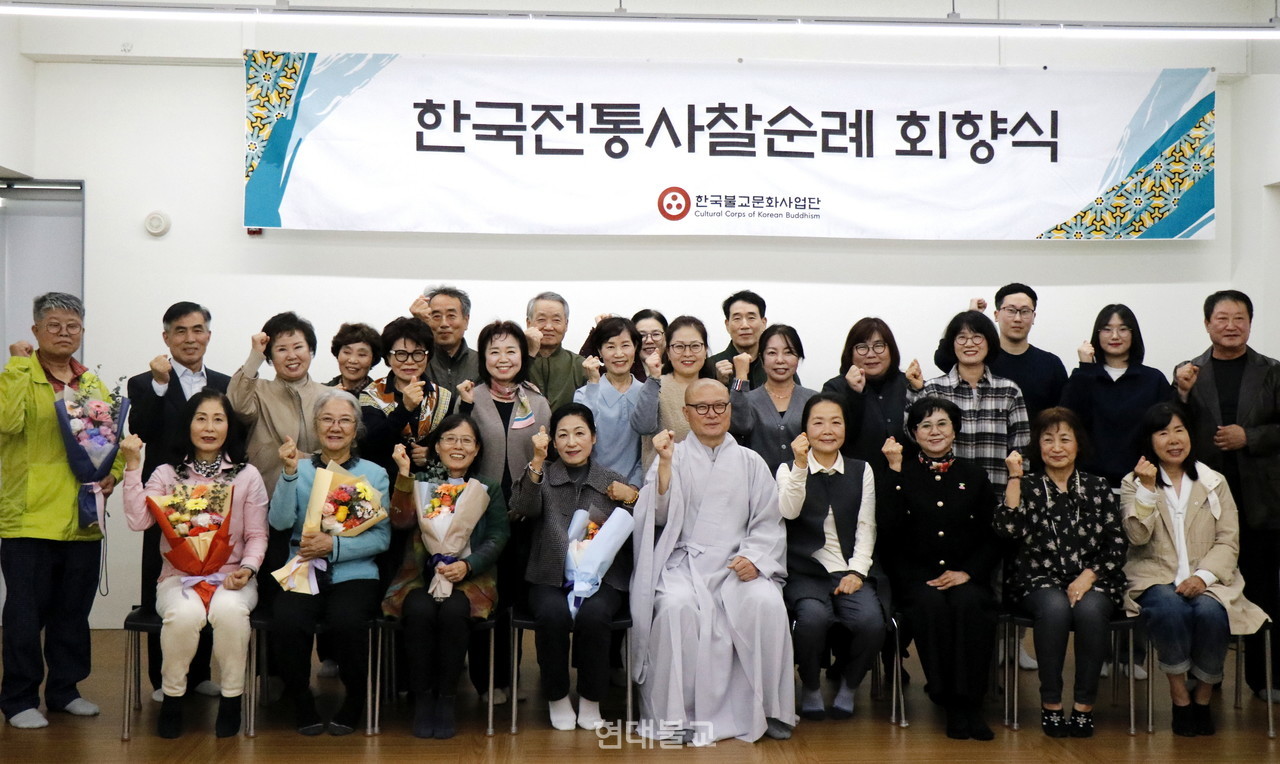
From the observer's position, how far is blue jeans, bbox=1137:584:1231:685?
4.17 metres

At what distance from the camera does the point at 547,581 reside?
168 inches

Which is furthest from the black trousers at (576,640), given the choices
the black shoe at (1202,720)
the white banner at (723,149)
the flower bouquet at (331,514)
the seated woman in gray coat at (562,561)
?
the white banner at (723,149)

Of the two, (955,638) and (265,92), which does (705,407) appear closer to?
(955,638)

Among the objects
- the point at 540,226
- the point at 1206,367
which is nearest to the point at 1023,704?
the point at 1206,367

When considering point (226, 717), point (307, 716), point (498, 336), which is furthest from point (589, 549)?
point (226, 717)

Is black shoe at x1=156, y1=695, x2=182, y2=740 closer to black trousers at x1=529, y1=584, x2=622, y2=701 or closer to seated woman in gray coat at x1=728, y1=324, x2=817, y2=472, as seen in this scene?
black trousers at x1=529, y1=584, x2=622, y2=701

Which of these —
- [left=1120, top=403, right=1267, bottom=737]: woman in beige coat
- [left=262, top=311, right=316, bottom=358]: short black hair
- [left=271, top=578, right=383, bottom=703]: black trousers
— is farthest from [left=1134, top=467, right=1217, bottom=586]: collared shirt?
[left=262, top=311, right=316, bottom=358]: short black hair

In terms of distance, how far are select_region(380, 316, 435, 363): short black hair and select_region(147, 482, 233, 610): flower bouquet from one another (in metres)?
0.87

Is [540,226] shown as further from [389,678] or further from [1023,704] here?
[1023,704]

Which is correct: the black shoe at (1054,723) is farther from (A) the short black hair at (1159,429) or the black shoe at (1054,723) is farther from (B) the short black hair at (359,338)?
(B) the short black hair at (359,338)

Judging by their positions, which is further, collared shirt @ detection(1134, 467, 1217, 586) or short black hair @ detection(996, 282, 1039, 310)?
short black hair @ detection(996, 282, 1039, 310)

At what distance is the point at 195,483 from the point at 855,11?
4110mm

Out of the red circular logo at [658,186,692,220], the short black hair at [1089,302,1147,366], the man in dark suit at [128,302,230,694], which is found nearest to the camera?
the man in dark suit at [128,302,230,694]

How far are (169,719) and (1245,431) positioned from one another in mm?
4250
